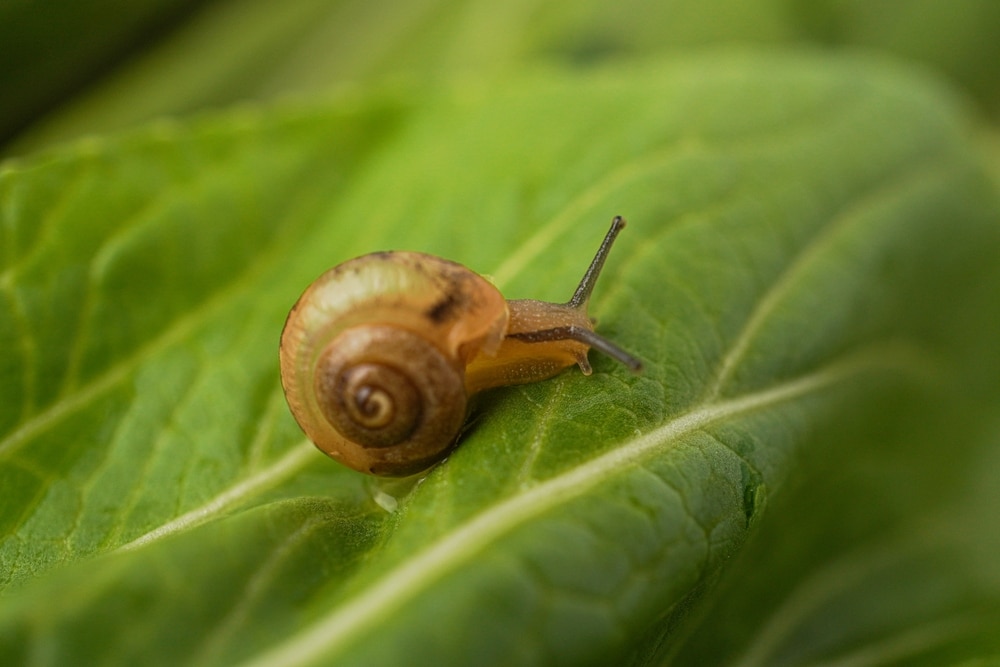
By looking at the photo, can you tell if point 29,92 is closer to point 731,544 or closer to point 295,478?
point 295,478

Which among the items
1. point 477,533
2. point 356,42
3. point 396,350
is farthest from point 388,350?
point 356,42

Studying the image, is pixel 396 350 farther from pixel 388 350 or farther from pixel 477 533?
pixel 477 533

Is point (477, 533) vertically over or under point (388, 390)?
under

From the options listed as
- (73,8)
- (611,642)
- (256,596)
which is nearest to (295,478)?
(256,596)

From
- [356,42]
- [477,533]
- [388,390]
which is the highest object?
[356,42]

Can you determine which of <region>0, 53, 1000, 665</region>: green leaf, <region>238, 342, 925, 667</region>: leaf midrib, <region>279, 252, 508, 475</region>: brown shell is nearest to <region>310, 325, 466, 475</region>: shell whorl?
<region>279, 252, 508, 475</region>: brown shell

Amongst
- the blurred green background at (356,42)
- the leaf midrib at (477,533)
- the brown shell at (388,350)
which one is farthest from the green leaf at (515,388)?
the blurred green background at (356,42)

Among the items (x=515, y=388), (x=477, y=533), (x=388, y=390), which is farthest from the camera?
(x=515, y=388)

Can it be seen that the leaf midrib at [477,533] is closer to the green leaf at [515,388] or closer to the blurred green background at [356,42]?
the green leaf at [515,388]
